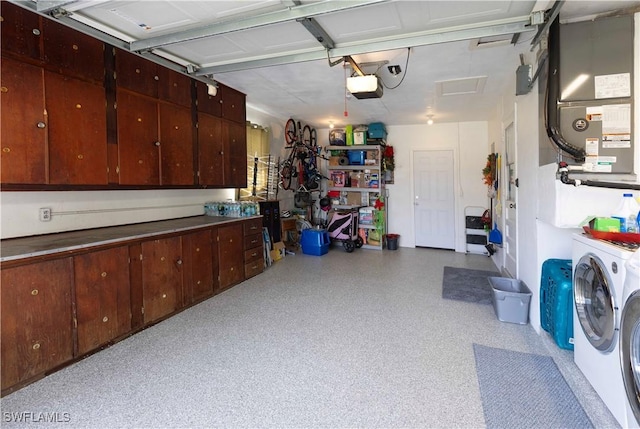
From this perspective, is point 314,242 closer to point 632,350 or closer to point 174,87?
point 174,87

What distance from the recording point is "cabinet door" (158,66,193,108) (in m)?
3.54

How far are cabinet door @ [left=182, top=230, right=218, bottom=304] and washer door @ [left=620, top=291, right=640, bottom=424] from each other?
353 cm

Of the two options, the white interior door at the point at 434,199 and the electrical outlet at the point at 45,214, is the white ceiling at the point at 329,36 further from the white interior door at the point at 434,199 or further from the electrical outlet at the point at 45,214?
the white interior door at the point at 434,199

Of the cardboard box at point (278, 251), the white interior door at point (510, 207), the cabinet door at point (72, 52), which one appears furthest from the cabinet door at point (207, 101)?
the white interior door at point (510, 207)

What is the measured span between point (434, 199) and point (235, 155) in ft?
14.1

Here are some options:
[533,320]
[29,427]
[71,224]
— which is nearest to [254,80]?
[71,224]

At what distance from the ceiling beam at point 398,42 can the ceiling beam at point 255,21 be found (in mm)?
734

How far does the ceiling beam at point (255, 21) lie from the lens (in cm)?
223

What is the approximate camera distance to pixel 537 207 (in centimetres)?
282

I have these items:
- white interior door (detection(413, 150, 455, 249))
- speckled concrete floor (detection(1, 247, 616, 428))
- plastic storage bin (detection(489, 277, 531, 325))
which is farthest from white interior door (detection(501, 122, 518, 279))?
white interior door (detection(413, 150, 455, 249))

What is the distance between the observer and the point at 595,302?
1997 mm

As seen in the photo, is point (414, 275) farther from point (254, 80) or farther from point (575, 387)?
point (254, 80)

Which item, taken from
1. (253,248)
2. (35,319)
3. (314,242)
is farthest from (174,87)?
(314,242)

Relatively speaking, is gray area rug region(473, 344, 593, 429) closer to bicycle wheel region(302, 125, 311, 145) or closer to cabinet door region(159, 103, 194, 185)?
cabinet door region(159, 103, 194, 185)
